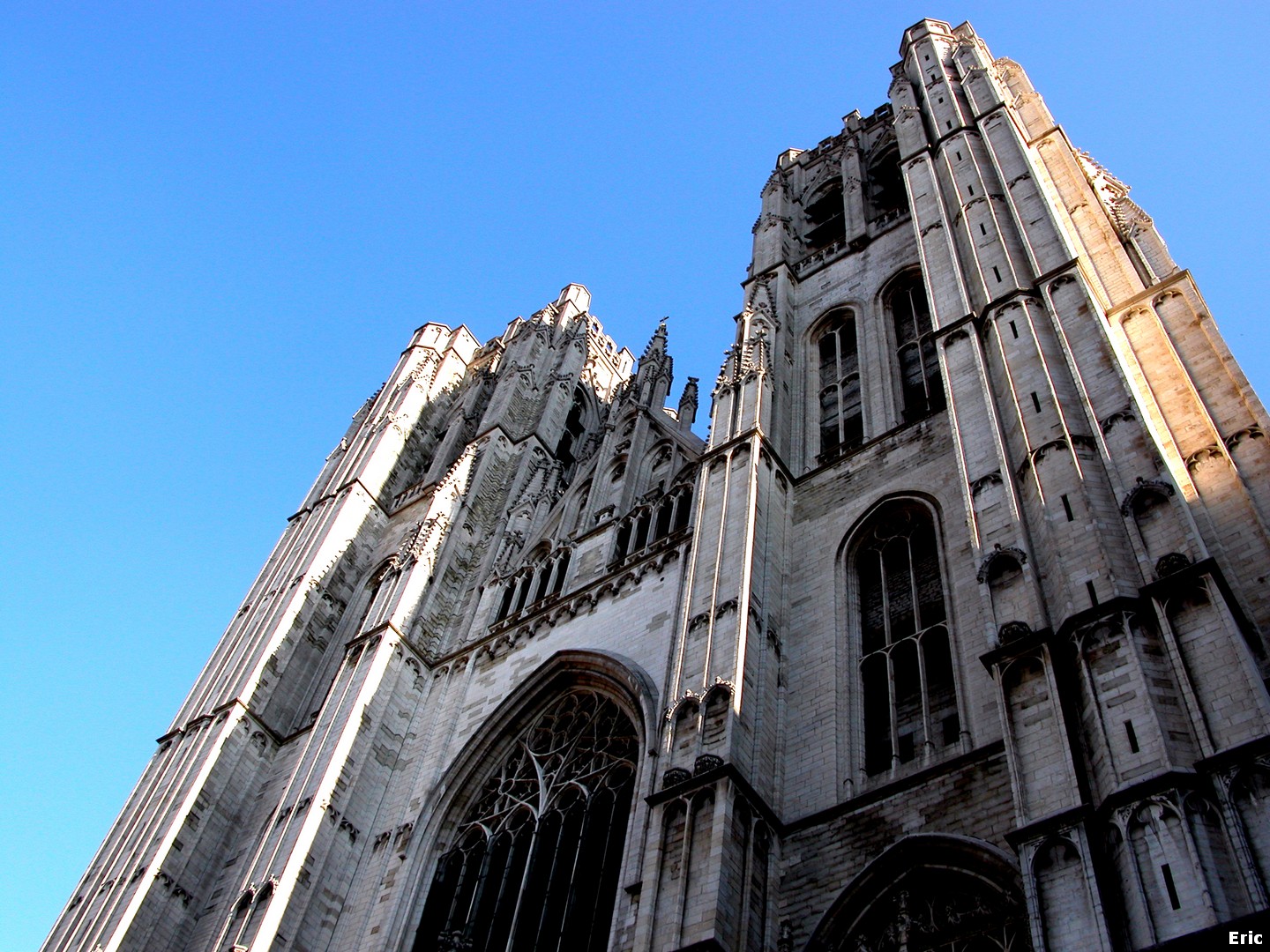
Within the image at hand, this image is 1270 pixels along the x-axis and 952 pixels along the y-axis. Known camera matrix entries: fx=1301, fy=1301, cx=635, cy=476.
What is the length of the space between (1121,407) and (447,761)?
1133cm

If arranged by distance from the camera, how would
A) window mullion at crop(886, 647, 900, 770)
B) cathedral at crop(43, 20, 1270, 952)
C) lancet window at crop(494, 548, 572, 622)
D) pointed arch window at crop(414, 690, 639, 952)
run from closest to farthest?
1. cathedral at crop(43, 20, 1270, 952)
2. window mullion at crop(886, 647, 900, 770)
3. pointed arch window at crop(414, 690, 639, 952)
4. lancet window at crop(494, 548, 572, 622)

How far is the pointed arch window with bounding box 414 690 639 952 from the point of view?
16.1 metres

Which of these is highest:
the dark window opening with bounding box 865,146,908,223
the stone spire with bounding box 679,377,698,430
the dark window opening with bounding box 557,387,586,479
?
the dark window opening with bounding box 865,146,908,223

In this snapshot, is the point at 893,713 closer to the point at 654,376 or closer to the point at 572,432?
the point at 654,376

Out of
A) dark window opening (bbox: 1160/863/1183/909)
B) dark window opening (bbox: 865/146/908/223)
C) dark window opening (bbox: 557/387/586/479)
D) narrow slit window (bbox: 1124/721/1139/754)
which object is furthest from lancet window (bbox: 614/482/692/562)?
dark window opening (bbox: 1160/863/1183/909)

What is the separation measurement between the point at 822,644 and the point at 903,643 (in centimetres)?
108

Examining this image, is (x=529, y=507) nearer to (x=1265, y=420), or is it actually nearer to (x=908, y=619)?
(x=908, y=619)

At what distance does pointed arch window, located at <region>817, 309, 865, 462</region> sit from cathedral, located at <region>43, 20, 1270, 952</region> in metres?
0.09

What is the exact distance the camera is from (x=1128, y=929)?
9461 millimetres

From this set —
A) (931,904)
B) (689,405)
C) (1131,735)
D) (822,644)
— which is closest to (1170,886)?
(1131,735)

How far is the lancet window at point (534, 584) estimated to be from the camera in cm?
2334

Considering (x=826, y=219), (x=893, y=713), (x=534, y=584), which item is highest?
(x=826, y=219)

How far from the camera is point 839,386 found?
77.9 feet

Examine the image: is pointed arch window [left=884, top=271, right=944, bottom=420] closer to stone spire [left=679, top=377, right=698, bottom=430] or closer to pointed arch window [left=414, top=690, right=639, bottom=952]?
stone spire [left=679, top=377, right=698, bottom=430]
